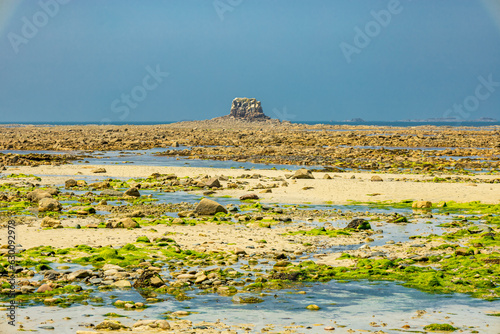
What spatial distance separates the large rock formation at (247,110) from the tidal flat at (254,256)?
133450mm

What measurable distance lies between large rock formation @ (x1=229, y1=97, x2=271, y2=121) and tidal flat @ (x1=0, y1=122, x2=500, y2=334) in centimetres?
13345

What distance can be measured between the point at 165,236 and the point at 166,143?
55373mm

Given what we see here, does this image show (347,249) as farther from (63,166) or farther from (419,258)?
(63,166)

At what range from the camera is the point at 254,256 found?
1403cm

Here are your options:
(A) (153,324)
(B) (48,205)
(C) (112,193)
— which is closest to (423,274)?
(A) (153,324)

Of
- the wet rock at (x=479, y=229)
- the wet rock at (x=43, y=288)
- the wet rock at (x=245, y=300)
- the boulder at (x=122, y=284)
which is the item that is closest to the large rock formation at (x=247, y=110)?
the wet rock at (x=479, y=229)

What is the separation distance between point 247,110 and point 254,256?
153347mm

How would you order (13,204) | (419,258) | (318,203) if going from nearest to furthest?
(419,258)
(13,204)
(318,203)

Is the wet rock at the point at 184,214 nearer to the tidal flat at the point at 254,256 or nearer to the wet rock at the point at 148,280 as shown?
the tidal flat at the point at 254,256

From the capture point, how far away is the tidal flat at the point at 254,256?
9.50m

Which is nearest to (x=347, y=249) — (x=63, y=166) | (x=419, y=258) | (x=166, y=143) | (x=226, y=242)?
(x=419, y=258)

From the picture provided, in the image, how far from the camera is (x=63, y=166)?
3997 cm

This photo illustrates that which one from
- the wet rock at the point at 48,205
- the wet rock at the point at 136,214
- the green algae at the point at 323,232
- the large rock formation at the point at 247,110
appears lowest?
the green algae at the point at 323,232

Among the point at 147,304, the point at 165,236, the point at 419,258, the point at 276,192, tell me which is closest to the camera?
the point at 147,304
